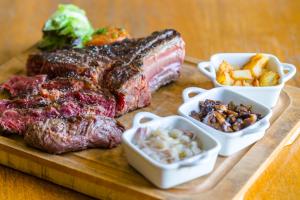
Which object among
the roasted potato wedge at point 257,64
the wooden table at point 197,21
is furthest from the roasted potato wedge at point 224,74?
the wooden table at point 197,21

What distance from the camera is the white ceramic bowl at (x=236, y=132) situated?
402 cm

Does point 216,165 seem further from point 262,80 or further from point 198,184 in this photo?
point 262,80

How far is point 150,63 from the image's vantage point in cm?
479

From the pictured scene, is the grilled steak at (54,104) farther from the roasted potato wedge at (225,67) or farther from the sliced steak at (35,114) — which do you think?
the roasted potato wedge at (225,67)

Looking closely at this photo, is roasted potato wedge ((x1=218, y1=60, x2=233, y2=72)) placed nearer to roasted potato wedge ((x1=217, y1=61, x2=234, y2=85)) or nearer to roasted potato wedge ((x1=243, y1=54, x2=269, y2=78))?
roasted potato wedge ((x1=217, y1=61, x2=234, y2=85))

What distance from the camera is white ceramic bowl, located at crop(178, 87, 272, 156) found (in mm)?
4016

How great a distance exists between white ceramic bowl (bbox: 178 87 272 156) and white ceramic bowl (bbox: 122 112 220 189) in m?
0.15

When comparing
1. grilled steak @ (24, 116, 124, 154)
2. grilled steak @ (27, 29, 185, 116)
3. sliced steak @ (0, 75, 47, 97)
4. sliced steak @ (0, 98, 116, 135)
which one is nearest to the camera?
grilled steak @ (24, 116, 124, 154)

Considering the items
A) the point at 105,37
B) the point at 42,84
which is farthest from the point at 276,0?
the point at 42,84

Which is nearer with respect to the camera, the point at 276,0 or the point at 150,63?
the point at 150,63

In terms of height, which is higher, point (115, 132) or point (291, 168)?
point (115, 132)

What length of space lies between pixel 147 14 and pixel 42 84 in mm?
2208

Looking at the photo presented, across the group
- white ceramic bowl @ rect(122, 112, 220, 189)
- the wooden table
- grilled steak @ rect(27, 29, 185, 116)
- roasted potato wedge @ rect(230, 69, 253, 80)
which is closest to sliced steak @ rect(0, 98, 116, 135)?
grilled steak @ rect(27, 29, 185, 116)

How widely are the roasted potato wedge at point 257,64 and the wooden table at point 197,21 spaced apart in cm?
54
